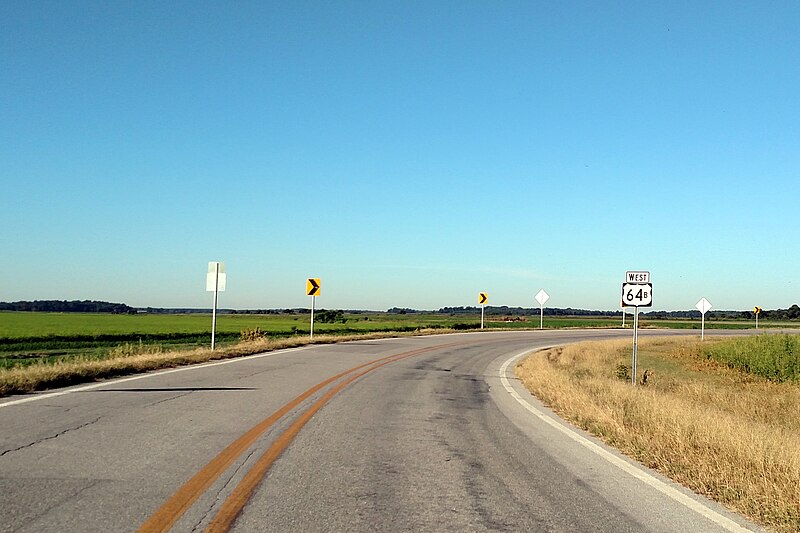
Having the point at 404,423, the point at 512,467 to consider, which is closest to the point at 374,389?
the point at 404,423

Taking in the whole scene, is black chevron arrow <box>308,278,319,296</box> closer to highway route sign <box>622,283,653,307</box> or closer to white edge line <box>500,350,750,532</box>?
highway route sign <box>622,283,653,307</box>

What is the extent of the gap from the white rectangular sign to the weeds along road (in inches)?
212

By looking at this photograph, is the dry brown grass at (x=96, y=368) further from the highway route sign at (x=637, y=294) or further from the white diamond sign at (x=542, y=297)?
the white diamond sign at (x=542, y=297)

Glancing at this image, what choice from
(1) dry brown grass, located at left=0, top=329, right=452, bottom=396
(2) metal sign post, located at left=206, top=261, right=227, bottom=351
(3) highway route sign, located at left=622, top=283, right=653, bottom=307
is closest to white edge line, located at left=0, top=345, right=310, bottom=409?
(1) dry brown grass, located at left=0, top=329, right=452, bottom=396

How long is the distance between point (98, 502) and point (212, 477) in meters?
1.16

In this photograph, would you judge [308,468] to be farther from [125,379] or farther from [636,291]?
[636,291]

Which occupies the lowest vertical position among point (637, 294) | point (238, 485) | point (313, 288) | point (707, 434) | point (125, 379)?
point (125, 379)

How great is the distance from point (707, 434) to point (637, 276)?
8406 mm

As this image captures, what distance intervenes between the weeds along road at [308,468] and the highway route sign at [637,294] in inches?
196

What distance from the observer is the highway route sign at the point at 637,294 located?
16891 millimetres

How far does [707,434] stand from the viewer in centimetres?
936

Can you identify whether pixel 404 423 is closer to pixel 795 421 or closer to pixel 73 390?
pixel 73 390

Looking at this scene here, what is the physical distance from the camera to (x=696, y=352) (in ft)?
122

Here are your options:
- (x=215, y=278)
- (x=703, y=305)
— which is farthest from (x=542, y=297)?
(x=215, y=278)
